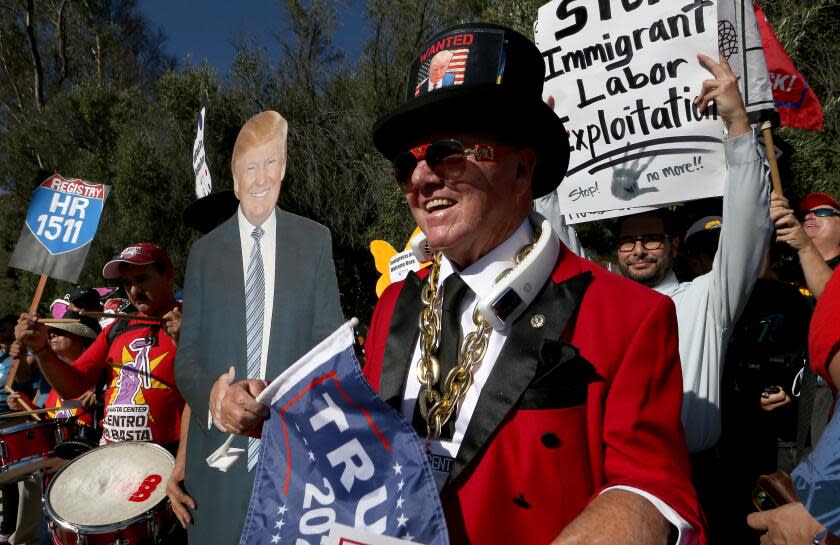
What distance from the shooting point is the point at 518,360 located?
1.45m

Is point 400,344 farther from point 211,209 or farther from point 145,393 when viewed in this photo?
point 145,393

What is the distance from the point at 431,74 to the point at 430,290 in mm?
595

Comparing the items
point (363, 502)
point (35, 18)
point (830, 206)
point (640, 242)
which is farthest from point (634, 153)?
point (35, 18)

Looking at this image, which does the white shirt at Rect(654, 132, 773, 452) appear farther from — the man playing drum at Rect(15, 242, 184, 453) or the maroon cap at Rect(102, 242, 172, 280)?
the maroon cap at Rect(102, 242, 172, 280)

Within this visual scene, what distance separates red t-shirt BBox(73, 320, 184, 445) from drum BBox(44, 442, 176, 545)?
267 millimetres

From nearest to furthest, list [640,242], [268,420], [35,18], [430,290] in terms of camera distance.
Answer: [268,420], [430,290], [640,242], [35,18]

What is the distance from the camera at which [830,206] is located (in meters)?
3.53

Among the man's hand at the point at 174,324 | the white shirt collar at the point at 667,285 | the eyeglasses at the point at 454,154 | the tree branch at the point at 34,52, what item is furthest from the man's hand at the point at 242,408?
the tree branch at the point at 34,52

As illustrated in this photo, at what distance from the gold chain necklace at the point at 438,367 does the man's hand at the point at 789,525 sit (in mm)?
854

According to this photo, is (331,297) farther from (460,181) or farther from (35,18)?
(35,18)

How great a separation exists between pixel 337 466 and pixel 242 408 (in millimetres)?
340

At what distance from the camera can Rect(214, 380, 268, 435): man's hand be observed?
5.16ft

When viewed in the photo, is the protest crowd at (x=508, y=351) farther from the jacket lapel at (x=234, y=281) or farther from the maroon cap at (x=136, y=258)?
the maroon cap at (x=136, y=258)

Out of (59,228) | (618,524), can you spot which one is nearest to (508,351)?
(618,524)
